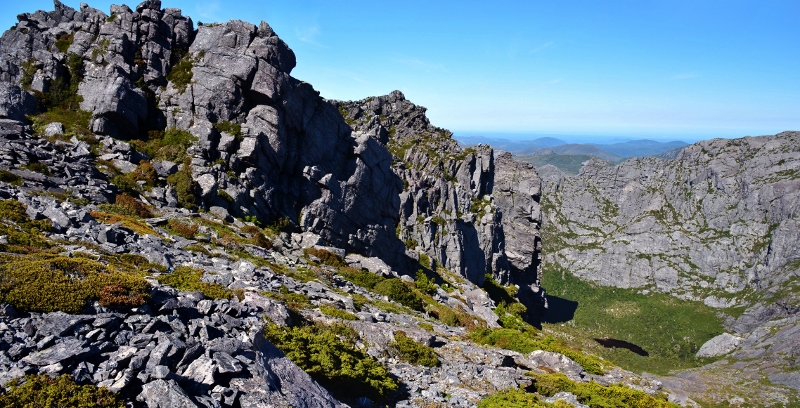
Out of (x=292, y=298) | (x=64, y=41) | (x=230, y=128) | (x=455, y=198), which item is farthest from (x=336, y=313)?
(x=455, y=198)

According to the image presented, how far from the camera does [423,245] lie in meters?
87.1

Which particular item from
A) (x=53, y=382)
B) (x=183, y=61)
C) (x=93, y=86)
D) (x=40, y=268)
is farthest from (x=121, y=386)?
(x=183, y=61)

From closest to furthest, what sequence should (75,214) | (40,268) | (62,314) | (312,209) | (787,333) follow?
(62,314) → (40,268) → (75,214) → (312,209) → (787,333)

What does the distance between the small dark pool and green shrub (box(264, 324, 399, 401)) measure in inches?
6511

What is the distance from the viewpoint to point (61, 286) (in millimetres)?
12383

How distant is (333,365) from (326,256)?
88.4ft

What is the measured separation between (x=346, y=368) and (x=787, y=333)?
619 ft

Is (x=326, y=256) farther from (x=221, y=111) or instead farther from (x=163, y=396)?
(x=163, y=396)

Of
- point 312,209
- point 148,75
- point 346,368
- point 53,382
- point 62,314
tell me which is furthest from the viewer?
point 312,209

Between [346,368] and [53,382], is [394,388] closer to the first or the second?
[346,368]

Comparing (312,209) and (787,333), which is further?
(787,333)

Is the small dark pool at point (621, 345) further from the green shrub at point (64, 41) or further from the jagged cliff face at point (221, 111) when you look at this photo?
the green shrub at point (64, 41)

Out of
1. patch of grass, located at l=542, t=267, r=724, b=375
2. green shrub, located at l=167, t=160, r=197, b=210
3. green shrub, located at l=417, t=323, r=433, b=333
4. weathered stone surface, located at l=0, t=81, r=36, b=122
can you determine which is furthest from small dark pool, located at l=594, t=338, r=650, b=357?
weathered stone surface, located at l=0, t=81, r=36, b=122

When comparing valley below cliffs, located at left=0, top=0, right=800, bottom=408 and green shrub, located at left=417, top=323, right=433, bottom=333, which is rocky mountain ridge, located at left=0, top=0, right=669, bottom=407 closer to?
valley below cliffs, located at left=0, top=0, right=800, bottom=408
